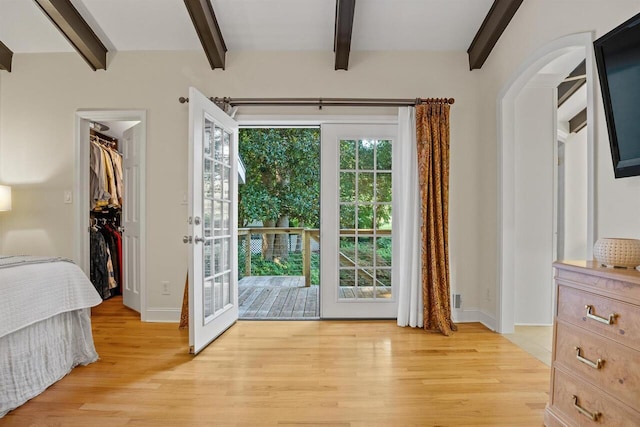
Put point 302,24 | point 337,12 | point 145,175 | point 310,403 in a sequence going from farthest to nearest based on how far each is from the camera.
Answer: point 145,175, point 302,24, point 337,12, point 310,403

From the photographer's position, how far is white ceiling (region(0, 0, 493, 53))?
2.83 meters

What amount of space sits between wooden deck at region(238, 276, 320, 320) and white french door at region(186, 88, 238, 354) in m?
0.46

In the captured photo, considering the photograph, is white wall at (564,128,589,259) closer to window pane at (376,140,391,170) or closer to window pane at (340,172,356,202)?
window pane at (376,140,391,170)

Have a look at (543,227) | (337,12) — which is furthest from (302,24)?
(543,227)

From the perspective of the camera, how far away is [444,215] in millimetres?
3068

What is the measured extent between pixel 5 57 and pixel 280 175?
13.4 feet

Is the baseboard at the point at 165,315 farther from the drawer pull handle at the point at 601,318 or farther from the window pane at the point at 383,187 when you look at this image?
the drawer pull handle at the point at 601,318

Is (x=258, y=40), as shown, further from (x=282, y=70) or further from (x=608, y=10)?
(x=608, y=10)

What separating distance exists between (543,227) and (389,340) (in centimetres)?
173

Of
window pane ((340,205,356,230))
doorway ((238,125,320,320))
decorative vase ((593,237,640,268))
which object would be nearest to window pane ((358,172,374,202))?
window pane ((340,205,356,230))

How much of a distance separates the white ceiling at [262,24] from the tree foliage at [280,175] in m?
3.27

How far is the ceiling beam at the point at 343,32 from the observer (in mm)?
2600

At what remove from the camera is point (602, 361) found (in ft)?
4.54

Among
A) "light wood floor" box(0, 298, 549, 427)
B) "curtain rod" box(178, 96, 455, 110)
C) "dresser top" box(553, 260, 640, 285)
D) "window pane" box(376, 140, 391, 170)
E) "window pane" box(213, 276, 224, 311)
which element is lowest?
"light wood floor" box(0, 298, 549, 427)
